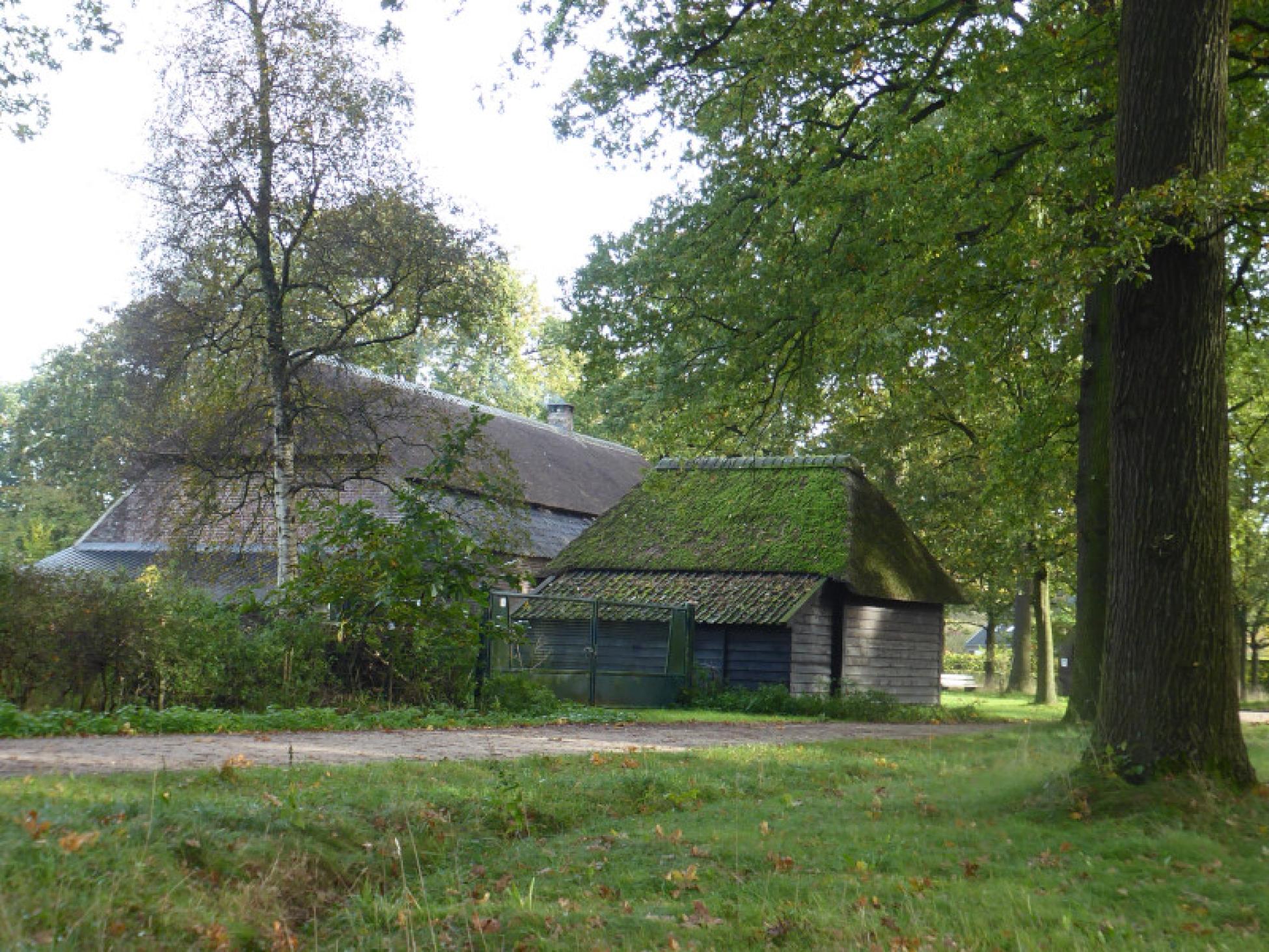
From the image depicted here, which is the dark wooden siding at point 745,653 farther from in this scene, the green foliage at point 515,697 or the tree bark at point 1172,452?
the tree bark at point 1172,452

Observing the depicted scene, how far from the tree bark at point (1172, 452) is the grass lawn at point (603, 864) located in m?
0.53

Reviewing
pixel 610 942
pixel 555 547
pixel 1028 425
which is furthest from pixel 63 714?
pixel 555 547

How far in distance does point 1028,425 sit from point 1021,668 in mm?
24068

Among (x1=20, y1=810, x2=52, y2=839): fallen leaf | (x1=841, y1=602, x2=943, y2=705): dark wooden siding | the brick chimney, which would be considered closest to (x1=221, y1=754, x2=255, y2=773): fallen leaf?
(x1=20, y1=810, x2=52, y2=839): fallen leaf

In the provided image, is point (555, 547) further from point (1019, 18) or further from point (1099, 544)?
point (1019, 18)

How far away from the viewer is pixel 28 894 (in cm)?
479

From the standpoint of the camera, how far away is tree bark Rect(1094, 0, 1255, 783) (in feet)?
27.0

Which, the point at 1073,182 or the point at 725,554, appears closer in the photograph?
the point at 1073,182

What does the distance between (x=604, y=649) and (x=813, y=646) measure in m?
4.90

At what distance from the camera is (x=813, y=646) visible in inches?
974

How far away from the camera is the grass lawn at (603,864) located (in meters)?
5.34

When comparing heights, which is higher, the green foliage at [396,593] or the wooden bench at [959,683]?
the green foliage at [396,593]

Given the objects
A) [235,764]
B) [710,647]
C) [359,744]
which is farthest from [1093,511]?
[235,764]

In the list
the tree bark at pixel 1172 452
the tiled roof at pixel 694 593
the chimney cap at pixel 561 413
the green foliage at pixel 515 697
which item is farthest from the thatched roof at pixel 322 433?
the chimney cap at pixel 561 413
